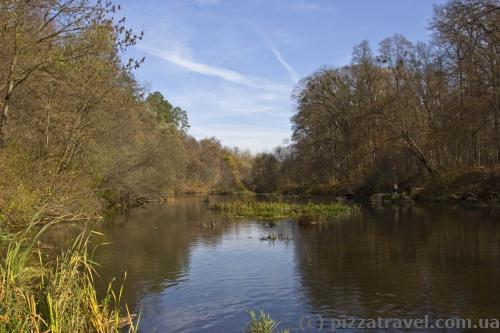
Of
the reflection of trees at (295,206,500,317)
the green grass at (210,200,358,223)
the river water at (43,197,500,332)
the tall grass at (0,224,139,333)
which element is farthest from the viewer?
the green grass at (210,200,358,223)

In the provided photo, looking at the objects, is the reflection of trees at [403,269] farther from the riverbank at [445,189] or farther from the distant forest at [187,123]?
the riverbank at [445,189]

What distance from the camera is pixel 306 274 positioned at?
550 inches

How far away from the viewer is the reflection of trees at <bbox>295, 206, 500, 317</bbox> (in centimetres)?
1048

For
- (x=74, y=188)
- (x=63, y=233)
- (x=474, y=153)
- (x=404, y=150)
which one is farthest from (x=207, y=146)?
(x=74, y=188)

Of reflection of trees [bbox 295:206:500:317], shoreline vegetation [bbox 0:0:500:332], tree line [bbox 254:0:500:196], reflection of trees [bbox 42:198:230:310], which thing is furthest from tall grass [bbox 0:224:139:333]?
tree line [bbox 254:0:500:196]

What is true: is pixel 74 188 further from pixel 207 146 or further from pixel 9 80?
pixel 207 146

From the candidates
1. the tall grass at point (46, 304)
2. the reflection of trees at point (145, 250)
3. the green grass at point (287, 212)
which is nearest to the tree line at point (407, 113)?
the green grass at point (287, 212)

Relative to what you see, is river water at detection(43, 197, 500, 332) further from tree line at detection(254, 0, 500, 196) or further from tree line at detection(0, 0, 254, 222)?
tree line at detection(254, 0, 500, 196)

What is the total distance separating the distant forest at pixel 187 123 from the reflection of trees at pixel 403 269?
22.6ft

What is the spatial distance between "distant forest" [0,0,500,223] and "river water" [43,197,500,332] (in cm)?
295

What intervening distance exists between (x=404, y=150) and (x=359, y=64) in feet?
48.2

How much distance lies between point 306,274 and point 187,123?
89.4 m

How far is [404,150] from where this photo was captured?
169 ft

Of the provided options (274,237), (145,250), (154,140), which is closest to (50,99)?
(145,250)
